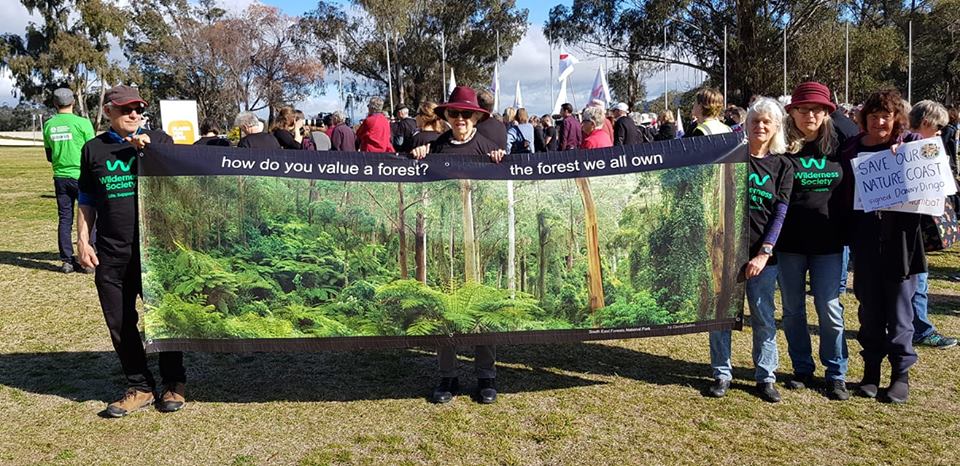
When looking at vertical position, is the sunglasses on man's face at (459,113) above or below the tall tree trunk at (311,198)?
above

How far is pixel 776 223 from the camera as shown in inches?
167

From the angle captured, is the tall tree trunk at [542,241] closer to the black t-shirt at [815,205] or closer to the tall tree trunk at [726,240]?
the tall tree trunk at [726,240]

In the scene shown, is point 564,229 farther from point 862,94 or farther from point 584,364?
point 862,94

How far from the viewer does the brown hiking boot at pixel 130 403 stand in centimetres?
433

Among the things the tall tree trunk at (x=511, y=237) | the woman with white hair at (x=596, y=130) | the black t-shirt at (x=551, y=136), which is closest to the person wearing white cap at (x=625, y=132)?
the woman with white hair at (x=596, y=130)

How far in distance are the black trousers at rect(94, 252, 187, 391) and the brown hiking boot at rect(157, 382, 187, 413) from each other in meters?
0.04

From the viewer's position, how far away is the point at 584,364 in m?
5.22

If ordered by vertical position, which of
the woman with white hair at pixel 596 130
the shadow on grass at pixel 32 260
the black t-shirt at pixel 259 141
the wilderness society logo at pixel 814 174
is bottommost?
the shadow on grass at pixel 32 260

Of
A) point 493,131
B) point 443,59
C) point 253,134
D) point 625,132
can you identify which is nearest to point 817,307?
point 493,131

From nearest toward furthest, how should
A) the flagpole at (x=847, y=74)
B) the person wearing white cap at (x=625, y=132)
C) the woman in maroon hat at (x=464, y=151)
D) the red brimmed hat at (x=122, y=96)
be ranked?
the red brimmed hat at (x=122, y=96) → the woman in maroon hat at (x=464, y=151) → the person wearing white cap at (x=625, y=132) → the flagpole at (x=847, y=74)

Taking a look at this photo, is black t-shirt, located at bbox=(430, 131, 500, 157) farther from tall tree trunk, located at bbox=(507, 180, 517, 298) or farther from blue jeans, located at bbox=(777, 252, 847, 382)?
blue jeans, located at bbox=(777, 252, 847, 382)

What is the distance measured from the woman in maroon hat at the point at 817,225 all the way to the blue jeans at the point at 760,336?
18 cm

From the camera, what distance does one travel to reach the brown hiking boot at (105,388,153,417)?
→ 4328mm

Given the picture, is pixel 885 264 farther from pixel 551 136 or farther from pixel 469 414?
pixel 551 136
